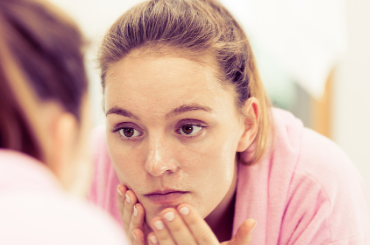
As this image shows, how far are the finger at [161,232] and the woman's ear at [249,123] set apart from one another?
213 mm

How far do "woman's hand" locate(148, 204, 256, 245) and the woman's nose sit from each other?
74mm

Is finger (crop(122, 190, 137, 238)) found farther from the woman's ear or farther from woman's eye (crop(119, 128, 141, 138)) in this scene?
the woman's ear

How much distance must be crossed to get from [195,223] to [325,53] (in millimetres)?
1066

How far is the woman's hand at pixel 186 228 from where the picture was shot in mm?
589

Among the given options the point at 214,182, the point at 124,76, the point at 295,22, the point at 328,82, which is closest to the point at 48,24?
the point at 124,76

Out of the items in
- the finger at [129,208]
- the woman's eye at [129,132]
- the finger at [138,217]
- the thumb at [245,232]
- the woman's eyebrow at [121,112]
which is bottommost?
the thumb at [245,232]

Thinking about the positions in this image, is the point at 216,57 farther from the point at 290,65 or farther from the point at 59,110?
the point at 290,65

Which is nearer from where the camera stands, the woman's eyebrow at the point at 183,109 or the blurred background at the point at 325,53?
the woman's eyebrow at the point at 183,109

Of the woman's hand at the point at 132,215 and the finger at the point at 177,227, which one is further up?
the woman's hand at the point at 132,215

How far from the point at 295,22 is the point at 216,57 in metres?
0.88

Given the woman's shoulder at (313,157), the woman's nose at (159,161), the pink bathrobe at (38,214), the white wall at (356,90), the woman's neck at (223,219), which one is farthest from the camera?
the white wall at (356,90)

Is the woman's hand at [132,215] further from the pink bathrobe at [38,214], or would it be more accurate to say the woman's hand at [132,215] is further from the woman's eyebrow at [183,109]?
the pink bathrobe at [38,214]

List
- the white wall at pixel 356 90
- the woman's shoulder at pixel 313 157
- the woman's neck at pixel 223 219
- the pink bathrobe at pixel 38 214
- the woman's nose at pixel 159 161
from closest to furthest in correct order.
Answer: the pink bathrobe at pixel 38 214 → the woman's nose at pixel 159 161 → the woman's shoulder at pixel 313 157 → the woman's neck at pixel 223 219 → the white wall at pixel 356 90

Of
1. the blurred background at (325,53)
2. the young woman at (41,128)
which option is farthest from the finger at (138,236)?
the blurred background at (325,53)
